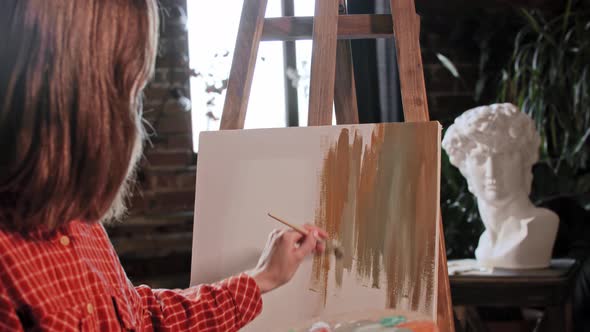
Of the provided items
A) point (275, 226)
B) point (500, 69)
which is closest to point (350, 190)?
point (275, 226)

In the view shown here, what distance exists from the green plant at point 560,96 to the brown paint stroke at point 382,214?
53.7 inches

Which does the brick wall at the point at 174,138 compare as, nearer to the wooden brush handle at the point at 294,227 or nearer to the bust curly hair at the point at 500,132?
the bust curly hair at the point at 500,132

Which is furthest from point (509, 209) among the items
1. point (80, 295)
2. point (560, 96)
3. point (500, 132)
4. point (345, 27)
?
point (80, 295)

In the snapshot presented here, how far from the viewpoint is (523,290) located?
192 cm

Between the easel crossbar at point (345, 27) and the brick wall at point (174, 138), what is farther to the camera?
the brick wall at point (174, 138)

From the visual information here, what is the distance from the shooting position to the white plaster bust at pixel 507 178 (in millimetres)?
2014

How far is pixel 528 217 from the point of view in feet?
6.72

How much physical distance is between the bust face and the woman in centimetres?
140

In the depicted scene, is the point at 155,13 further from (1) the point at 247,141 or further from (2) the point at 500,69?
(2) the point at 500,69

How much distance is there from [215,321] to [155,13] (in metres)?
0.51

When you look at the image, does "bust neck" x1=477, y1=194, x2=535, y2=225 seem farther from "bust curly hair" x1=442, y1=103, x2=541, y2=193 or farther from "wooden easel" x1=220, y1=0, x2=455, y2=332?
"wooden easel" x1=220, y1=0, x2=455, y2=332

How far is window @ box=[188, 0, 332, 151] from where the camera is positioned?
9.90 ft

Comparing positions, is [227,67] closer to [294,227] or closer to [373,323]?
[294,227]

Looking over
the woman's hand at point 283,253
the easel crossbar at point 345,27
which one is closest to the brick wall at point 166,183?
the easel crossbar at point 345,27
